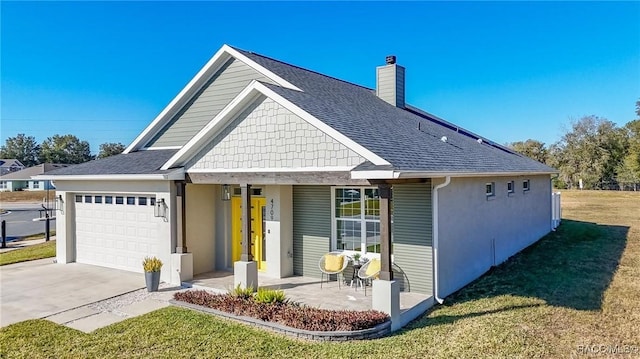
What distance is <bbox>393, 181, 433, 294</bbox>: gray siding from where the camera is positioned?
9125mm

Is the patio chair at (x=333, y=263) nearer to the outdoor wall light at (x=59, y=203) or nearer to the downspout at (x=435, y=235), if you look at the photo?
the downspout at (x=435, y=235)

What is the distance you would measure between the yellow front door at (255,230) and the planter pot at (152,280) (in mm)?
2555

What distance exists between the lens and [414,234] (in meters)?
9.34

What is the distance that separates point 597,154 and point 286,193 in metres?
57.2

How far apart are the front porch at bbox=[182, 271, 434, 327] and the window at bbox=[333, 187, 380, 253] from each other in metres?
1.00

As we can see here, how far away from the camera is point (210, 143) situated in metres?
10.3

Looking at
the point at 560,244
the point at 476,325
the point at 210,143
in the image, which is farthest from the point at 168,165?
the point at 560,244

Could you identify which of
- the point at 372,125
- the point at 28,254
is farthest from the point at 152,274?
the point at 28,254

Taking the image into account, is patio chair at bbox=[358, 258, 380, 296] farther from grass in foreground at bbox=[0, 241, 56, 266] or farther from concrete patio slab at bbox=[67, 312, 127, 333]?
grass in foreground at bbox=[0, 241, 56, 266]

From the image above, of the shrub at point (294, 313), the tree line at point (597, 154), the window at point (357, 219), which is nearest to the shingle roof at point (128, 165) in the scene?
the shrub at point (294, 313)

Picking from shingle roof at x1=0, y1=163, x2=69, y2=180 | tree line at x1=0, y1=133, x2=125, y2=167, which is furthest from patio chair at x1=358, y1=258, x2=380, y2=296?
tree line at x1=0, y1=133, x2=125, y2=167

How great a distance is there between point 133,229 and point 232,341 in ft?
22.7

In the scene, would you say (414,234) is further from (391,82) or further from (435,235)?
(391,82)

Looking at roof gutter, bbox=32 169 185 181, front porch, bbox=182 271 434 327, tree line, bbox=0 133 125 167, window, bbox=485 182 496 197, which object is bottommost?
front porch, bbox=182 271 434 327
